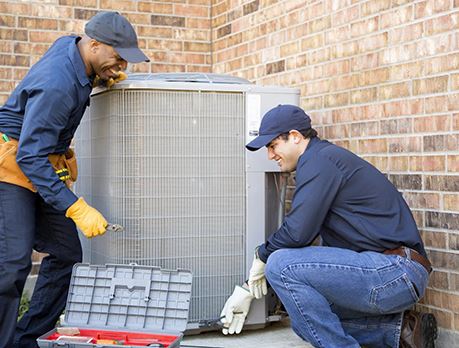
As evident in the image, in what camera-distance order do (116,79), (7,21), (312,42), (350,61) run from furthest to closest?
(7,21)
(312,42)
(350,61)
(116,79)

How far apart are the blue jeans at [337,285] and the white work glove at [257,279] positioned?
1.05 ft

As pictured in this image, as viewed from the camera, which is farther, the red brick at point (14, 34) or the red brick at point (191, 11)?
the red brick at point (191, 11)

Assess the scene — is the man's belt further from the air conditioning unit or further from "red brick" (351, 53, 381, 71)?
"red brick" (351, 53, 381, 71)

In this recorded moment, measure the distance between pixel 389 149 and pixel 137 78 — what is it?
149 cm

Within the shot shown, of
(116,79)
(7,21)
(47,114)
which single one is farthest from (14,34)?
(47,114)

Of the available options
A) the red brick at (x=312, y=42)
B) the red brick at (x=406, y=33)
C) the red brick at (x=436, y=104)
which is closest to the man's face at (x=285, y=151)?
the red brick at (x=436, y=104)

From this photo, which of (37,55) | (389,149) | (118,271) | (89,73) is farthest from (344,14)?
(37,55)

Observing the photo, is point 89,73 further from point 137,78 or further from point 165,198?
point 165,198

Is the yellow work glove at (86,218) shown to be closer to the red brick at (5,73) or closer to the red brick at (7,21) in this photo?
the red brick at (5,73)

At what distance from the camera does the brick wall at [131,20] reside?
223 inches

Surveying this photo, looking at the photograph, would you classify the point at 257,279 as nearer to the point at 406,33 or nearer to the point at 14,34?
the point at 406,33

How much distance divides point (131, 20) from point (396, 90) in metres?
2.65

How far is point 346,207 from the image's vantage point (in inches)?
143

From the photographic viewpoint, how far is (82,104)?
3.88 meters
